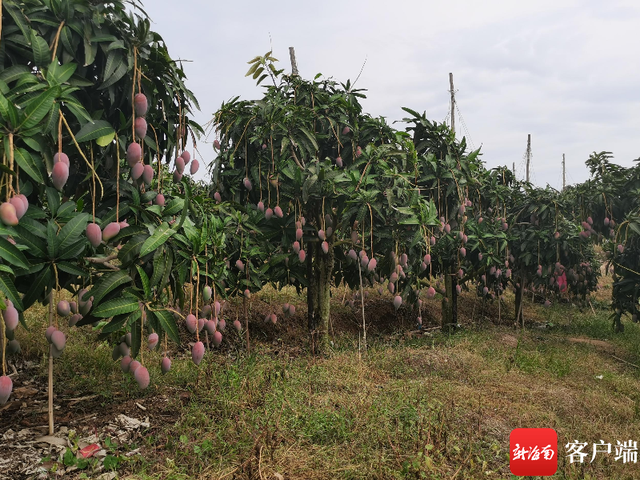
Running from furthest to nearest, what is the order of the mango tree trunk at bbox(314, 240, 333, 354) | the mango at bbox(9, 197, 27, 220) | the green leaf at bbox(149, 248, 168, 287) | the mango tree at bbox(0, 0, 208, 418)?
the mango tree trunk at bbox(314, 240, 333, 354) → the green leaf at bbox(149, 248, 168, 287) → the mango tree at bbox(0, 0, 208, 418) → the mango at bbox(9, 197, 27, 220)

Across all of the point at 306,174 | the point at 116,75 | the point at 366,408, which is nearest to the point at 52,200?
the point at 116,75

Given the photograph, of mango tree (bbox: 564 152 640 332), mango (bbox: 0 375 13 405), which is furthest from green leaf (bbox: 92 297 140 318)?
mango tree (bbox: 564 152 640 332)

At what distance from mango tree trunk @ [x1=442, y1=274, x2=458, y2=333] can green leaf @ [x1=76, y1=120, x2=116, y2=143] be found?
4.58 m

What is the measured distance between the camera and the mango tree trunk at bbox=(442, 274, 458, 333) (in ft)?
18.6

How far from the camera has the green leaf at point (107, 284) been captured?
1676 mm

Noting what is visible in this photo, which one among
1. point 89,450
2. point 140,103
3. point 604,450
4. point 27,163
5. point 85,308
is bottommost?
point 604,450

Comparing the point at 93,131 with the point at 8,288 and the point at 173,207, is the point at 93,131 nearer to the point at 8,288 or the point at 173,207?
the point at 173,207

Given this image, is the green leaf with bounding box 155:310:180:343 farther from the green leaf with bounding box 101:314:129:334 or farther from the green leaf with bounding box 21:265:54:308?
the green leaf with bounding box 21:265:54:308

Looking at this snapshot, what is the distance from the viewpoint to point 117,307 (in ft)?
5.55

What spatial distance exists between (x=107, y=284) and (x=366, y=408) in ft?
4.83

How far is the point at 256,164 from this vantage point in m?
3.77

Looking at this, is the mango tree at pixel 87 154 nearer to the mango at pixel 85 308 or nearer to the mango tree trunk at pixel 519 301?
the mango at pixel 85 308

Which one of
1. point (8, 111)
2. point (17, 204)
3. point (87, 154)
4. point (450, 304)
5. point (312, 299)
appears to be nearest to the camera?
point (17, 204)

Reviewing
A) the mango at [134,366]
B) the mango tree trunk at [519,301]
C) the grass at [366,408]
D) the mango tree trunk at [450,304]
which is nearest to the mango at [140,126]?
the mango at [134,366]
